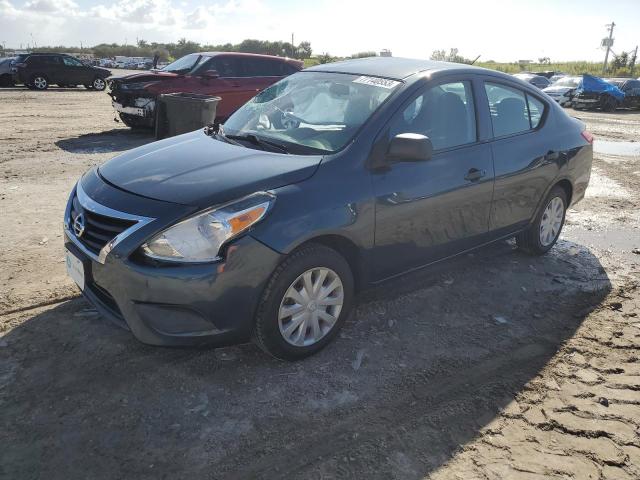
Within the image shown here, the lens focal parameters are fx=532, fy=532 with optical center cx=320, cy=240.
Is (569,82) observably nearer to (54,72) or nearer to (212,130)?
(54,72)

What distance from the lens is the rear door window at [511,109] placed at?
4270 millimetres

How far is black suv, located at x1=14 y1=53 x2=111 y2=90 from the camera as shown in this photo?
2198cm

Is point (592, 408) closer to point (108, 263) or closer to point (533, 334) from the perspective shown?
point (533, 334)

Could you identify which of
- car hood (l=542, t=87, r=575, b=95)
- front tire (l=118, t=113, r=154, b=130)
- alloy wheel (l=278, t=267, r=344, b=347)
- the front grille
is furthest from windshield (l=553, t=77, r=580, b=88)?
the front grille

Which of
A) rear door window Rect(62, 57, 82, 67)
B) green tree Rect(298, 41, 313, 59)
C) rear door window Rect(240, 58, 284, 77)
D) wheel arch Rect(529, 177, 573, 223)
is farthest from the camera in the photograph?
green tree Rect(298, 41, 313, 59)

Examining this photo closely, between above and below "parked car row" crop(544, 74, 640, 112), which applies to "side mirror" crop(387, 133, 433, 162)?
below

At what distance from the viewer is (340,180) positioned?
3.19 meters

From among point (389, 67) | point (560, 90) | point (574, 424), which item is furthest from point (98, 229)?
point (560, 90)

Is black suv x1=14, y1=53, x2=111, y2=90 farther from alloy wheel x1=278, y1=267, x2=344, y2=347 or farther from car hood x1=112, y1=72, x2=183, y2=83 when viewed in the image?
alloy wheel x1=278, y1=267, x2=344, y2=347

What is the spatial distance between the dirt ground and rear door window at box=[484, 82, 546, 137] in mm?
1289

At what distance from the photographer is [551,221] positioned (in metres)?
5.12

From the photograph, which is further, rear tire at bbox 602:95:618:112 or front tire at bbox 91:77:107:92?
front tire at bbox 91:77:107:92

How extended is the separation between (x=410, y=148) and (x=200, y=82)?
8.45 meters

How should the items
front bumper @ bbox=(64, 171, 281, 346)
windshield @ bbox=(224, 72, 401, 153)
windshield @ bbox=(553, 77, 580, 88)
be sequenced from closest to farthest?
front bumper @ bbox=(64, 171, 281, 346)
windshield @ bbox=(224, 72, 401, 153)
windshield @ bbox=(553, 77, 580, 88)
